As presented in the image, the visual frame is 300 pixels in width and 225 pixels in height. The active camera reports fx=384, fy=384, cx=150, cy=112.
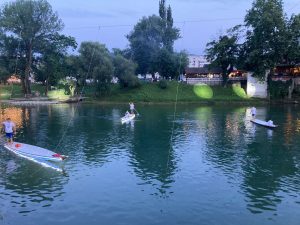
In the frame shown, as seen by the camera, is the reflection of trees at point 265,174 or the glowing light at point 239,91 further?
→ the glowing light at point 239,91

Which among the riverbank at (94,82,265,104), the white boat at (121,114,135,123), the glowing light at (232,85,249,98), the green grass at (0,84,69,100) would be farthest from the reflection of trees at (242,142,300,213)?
the green grass at (0,84,69,100)

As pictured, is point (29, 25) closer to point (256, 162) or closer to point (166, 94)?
point (166, 94)

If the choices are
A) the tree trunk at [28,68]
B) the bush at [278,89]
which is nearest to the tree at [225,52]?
the bush at [278,89]

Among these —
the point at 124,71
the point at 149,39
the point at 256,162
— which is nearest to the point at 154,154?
the point at 256,162

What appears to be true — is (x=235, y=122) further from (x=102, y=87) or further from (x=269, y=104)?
(x=102, y=87)

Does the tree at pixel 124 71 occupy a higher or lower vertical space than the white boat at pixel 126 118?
higher

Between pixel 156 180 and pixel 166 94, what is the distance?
7777cm

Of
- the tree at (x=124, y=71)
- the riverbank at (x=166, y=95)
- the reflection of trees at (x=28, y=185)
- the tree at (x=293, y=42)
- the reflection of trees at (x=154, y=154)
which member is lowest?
the reflection of trees at (x=28, y=185)

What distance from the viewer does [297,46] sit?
94250 mm

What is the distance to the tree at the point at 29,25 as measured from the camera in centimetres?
9994

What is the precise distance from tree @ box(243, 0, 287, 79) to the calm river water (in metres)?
52.8

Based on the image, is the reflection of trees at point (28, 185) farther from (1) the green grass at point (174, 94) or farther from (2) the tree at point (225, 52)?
(2) the tree at point (225, 52)

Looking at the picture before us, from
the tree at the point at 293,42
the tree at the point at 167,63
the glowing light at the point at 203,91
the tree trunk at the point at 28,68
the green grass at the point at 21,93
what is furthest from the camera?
the tree at the point at 167,63

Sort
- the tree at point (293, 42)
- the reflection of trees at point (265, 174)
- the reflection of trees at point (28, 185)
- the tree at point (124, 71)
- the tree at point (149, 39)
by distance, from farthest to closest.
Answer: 1. the tree at point (149, 39)
2. the tree at point (124, 71)
3. the tree at point (293, 42)
4. the reflection of trees at point (265, 174)
5. the reflection of trees at point (28, 185)
